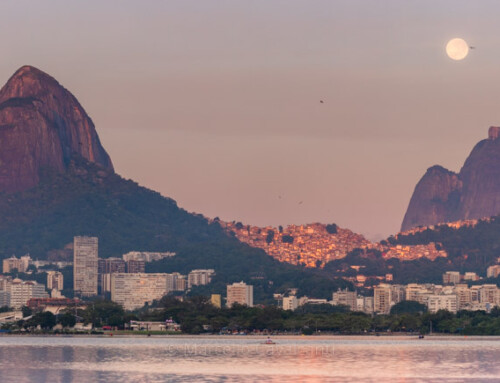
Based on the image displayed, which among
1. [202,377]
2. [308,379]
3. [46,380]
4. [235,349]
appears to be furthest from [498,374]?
[235,349]

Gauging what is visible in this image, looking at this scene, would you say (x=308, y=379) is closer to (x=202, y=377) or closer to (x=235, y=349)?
(x=202, y=377)

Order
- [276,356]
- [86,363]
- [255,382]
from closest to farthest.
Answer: [255,382] → [86,363] → [276,356]

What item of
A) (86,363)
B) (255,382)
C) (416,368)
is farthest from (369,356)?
(255,382)

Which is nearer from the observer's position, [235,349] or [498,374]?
[498,374]

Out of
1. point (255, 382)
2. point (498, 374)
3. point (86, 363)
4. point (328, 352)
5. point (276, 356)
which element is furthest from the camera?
point (328, 352)

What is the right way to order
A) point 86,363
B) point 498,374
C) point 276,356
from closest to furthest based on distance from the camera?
point 498,374
point 86,363
point 276,356

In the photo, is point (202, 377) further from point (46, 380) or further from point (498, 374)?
point (498, 374)
